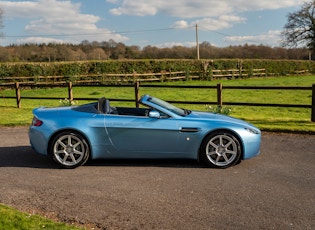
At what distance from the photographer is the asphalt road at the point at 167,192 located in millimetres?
4027

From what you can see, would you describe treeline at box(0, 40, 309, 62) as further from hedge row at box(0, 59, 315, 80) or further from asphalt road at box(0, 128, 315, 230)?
asphalt road at box(0, 128, 315, 230)

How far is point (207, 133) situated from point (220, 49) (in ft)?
280

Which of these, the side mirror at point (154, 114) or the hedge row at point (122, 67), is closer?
the side mirror at point (154, 114)

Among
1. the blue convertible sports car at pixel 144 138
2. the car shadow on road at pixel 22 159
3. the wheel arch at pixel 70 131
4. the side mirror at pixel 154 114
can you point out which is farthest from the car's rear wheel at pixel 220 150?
the car shadow on road at pixel 22 159

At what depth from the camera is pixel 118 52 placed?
7475 cm

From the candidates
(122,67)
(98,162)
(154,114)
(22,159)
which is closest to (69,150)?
(98,162)

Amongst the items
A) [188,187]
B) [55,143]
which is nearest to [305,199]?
[188,187]

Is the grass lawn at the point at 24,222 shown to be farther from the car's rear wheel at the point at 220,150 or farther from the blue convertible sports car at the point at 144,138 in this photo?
the car's rear wheel at the point at 220,150

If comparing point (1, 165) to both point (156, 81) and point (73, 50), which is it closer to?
point (156, 81)

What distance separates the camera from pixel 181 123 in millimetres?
6109

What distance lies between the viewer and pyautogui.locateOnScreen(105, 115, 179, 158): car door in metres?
6.08

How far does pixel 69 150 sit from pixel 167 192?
2.06 metres

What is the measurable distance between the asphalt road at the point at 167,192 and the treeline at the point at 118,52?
177ft

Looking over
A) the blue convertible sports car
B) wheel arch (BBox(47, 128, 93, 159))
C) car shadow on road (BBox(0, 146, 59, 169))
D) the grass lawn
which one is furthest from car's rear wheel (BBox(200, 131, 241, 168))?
the grass lawn
